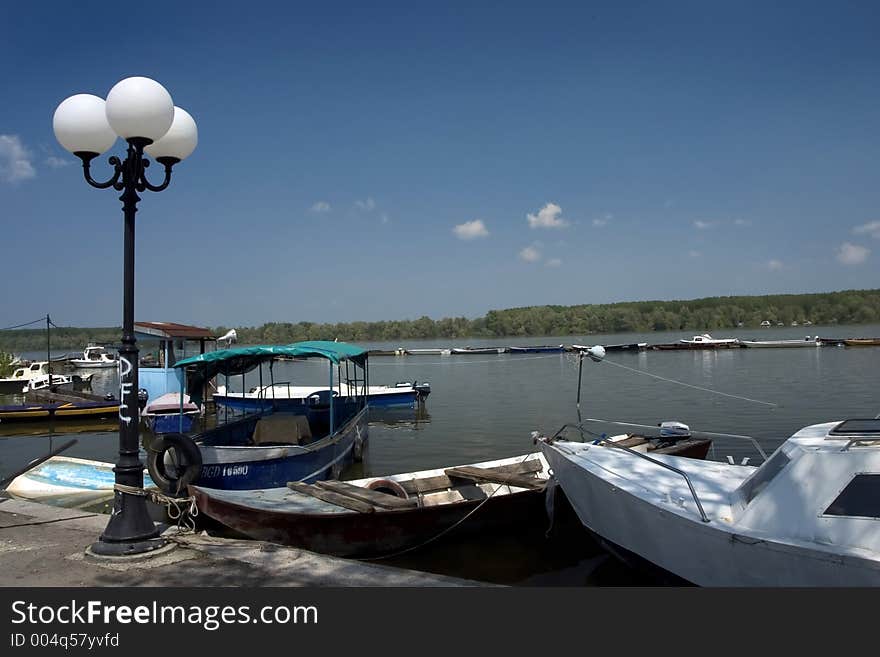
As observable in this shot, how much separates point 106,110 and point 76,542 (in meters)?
4.70

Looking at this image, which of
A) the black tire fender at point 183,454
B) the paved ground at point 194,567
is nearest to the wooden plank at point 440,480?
the black tire fender at point 183,454

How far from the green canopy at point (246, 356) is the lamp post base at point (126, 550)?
816cm

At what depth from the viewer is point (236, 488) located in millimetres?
12250

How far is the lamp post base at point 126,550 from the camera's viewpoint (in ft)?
20.9

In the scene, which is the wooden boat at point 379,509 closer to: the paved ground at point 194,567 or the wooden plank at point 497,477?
the wooden plank at point 497,477

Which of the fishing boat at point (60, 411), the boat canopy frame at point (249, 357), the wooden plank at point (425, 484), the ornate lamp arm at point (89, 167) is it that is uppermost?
the ornate lamp arm at point (89, 167)

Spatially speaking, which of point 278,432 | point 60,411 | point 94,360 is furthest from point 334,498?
point 94,360

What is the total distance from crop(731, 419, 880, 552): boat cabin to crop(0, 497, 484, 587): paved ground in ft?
11.6

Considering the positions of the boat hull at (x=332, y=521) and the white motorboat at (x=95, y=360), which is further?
the white motorboat at (x=95, y=360)

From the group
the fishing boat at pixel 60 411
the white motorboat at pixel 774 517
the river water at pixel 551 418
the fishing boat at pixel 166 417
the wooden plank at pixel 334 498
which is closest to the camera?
the white motorboat at pixel 774 517

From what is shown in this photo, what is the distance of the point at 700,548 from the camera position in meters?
7.48

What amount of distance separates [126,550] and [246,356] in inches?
370

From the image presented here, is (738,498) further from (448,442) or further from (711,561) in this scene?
(448,442)

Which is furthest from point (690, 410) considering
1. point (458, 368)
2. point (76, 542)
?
point (458, 368)
